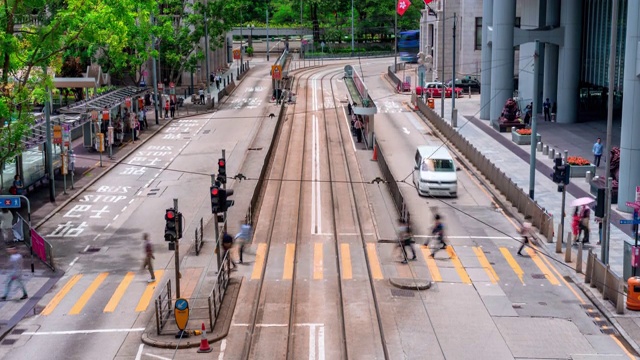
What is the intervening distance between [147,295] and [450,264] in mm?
10385

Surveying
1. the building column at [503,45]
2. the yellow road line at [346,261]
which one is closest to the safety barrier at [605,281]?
the yellow road line at [346,261]

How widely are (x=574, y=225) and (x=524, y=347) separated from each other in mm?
11596

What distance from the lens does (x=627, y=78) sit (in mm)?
40688

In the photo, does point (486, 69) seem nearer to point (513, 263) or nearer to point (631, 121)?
point (631, 121)

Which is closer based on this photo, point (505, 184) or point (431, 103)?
point (505, 184)

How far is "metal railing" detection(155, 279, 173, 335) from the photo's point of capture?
26.5 m

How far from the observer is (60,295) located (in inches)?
1223

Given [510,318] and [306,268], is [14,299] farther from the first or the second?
[510,318]

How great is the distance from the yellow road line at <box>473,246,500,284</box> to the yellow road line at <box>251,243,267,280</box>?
24.8ft

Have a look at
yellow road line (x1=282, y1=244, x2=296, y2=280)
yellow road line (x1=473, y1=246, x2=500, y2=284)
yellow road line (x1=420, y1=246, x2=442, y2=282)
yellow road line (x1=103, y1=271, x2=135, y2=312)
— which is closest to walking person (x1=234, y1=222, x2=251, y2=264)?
yellow road line (x1=282, y1=244, x2=296, y2=280)

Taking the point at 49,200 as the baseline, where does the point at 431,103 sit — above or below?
above

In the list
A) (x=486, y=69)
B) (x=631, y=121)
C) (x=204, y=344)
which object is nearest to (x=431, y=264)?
(x=204, y=344)

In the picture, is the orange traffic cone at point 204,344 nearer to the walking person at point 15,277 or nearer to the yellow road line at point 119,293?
the yellow road line at point 119,293

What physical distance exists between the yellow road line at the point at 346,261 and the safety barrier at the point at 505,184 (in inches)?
296
